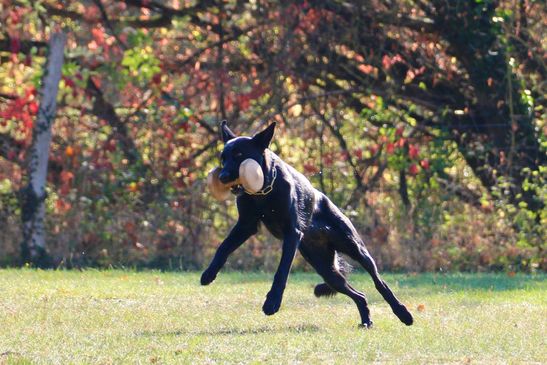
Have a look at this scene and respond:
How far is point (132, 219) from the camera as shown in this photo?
15.4 m

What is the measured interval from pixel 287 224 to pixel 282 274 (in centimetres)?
40

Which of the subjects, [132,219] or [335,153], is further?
[335,153]

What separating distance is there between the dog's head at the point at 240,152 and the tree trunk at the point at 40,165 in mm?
6463

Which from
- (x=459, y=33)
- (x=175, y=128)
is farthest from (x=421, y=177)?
(x=175, y=128)

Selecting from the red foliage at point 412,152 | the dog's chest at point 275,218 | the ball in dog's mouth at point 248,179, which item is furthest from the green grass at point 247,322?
the red foliage at point 412,152

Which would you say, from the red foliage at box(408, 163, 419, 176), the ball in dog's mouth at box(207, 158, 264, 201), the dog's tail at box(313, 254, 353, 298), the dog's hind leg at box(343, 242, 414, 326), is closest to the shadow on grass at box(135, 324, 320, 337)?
the dog's hind leg at box(343, 242, 414, 326)

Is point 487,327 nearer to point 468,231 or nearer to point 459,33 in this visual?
point 468,231

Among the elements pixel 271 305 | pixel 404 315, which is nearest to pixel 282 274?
pixel 271 305

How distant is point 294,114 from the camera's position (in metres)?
16.5

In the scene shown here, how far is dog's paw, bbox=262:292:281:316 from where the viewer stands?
319 inches

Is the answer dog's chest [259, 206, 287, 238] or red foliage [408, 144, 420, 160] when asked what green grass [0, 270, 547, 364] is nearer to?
dog's chest [259, 206, 287, 238]

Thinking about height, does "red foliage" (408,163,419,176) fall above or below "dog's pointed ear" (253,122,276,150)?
below

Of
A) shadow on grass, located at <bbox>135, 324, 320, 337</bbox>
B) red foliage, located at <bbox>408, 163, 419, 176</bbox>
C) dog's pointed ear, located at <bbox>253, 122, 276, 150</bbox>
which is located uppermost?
dog's pointed ear, located at <bbox>253, 122, 276, 150</bbox>

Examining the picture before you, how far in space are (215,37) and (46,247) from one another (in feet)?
12.9
